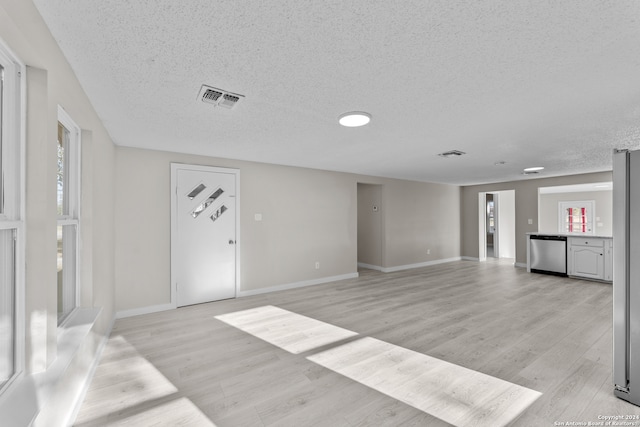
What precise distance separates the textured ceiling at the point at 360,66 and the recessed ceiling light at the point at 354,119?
105mm

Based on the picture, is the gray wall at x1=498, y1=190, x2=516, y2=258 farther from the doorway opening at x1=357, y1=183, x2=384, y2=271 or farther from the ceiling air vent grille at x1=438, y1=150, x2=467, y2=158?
the ceiling air vent grille at x1=438, y1=150, x2=467, y2=158

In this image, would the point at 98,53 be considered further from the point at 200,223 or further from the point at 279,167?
the point at 279,167

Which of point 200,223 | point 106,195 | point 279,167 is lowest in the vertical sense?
point 200,223

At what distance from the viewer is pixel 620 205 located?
2.05 metres

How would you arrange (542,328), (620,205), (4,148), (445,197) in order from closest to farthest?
(4,148) → (620,205) → (542,328) → (445,197)

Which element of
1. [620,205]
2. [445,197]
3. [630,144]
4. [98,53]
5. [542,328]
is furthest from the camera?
[445,197]

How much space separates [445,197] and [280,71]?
7.57 meters

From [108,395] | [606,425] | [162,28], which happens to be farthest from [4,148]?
[606,425]

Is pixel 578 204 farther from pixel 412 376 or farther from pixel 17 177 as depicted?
pixel 17 177

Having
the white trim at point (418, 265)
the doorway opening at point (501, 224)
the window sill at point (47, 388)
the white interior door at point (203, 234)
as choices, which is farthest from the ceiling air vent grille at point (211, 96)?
the doorway opening at point (501, 224)

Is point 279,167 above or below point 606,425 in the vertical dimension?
above

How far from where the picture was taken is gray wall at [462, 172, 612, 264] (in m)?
6.54

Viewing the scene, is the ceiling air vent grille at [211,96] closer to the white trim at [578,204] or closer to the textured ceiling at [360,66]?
the textured ceiling at [360,66]

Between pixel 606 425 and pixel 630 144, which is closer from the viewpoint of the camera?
pixel 606 425
